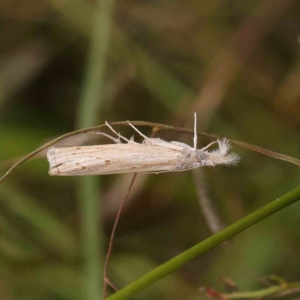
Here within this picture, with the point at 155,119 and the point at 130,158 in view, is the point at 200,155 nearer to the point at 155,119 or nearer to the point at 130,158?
the point at 130,158

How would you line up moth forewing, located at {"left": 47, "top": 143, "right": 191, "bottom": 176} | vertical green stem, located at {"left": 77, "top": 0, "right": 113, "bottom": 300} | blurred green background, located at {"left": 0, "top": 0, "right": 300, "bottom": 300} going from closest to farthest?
1. moth forewing, located at {"left": 47, "top": 143, "right": 191, "bottom": 176}
2. vertical green stem, located at {"left": 77, "top": 0, "right": 113, "bottom": 300}
3. blurred green background, located at {"left": 0, "top": 0, "right": 300, "bottom": 300}

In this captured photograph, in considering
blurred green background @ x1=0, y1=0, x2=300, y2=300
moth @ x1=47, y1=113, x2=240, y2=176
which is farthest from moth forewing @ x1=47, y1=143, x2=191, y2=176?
blurred green background @ x1=0, y1=0, x2=300, y2=300

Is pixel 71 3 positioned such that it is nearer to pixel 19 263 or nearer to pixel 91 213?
pixel 91 213

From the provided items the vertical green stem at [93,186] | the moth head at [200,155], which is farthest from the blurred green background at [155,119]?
the moth head at [200,155]

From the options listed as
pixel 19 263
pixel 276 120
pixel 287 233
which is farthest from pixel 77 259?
Answer: pixel 276 120

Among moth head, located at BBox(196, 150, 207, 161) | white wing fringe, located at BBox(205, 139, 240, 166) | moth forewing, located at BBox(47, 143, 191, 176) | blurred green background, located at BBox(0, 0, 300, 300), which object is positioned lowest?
moth forewing, located at BBox(47, 143, 191, 176)

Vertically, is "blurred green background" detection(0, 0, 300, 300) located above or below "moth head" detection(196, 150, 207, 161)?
above

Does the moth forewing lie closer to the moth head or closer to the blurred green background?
the moth head
